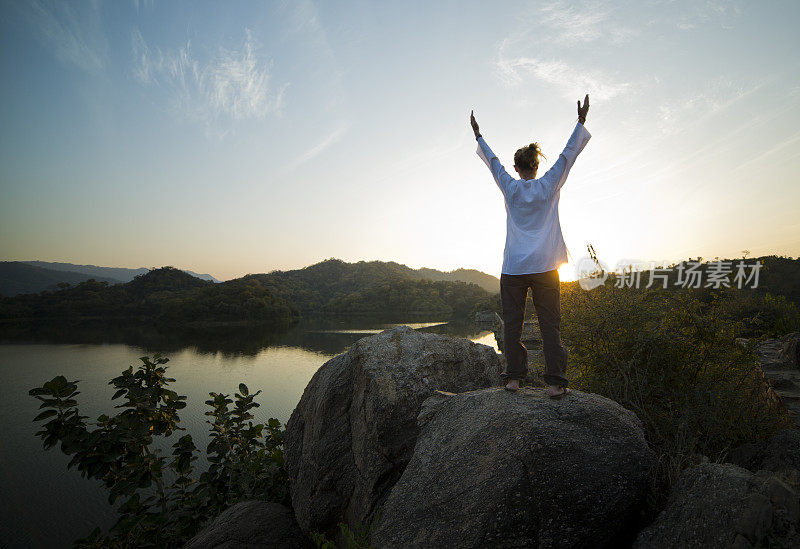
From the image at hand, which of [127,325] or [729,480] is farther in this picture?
[127,325]

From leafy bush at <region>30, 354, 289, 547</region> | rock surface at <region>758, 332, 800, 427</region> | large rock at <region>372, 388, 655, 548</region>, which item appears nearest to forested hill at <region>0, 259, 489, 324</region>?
rock surface at <region>758, 332, 800, 427</region>

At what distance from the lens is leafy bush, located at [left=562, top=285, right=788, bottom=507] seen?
4102mm

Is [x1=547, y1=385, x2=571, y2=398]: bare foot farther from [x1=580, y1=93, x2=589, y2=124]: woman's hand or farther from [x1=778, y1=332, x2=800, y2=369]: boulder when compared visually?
[x1=778, y1=332, x2=800, y2=369]: boulder

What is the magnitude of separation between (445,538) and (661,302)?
15.7 ft

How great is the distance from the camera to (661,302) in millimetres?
5383

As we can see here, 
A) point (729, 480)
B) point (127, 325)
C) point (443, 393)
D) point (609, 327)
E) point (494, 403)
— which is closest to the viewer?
point (729, 480)

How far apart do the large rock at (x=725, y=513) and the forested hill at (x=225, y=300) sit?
262ft

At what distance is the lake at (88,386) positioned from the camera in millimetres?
10734

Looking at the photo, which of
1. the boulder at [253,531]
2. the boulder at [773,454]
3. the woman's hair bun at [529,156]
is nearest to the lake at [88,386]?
the boulder at [253,531]

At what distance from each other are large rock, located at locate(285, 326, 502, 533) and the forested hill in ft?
255

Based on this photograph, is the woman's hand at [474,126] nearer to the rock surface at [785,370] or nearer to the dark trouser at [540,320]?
the dark trouser at [540,320]

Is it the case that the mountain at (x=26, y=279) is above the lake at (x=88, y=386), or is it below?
above

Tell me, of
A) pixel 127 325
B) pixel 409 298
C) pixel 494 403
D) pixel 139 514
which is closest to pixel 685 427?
pixel 494 403

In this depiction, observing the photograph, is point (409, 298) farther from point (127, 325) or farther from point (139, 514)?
point (139, 514)
